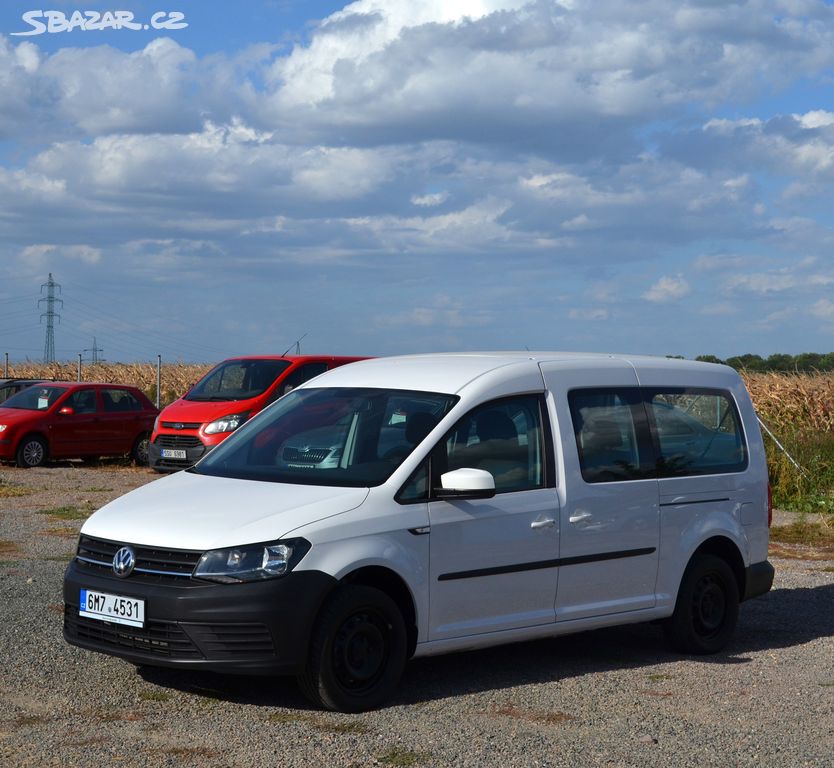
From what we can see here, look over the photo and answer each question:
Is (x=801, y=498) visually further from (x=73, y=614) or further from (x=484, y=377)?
(x=73, y=614)

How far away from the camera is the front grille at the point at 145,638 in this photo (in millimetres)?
6547

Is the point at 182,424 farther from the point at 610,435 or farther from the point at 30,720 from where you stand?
the point at 30,720

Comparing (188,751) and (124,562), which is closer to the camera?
(188,751)

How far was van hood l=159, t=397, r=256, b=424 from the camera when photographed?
20047mm

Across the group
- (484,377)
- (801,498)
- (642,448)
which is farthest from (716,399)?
(801,498)

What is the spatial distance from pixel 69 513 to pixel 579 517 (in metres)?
9.64

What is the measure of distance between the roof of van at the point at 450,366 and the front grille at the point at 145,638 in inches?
81.9

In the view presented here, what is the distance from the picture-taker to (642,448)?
8438 mm

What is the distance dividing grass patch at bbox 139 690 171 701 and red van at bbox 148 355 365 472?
1260cm

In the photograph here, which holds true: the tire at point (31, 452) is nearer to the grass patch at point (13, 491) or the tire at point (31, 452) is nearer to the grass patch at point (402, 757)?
the grass patch at point (13, 491)

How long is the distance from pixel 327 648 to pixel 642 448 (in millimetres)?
2814

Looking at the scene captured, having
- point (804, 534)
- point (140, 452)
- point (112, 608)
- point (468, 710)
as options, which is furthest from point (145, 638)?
point (140, 452)

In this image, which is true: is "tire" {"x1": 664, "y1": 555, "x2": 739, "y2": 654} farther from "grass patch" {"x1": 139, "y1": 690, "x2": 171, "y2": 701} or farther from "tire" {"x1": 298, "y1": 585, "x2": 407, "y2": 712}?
"grass patch" {"x1": 139, "y1": 690, "x2": 171, "y2": 701}

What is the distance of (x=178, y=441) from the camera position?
66.1ft
